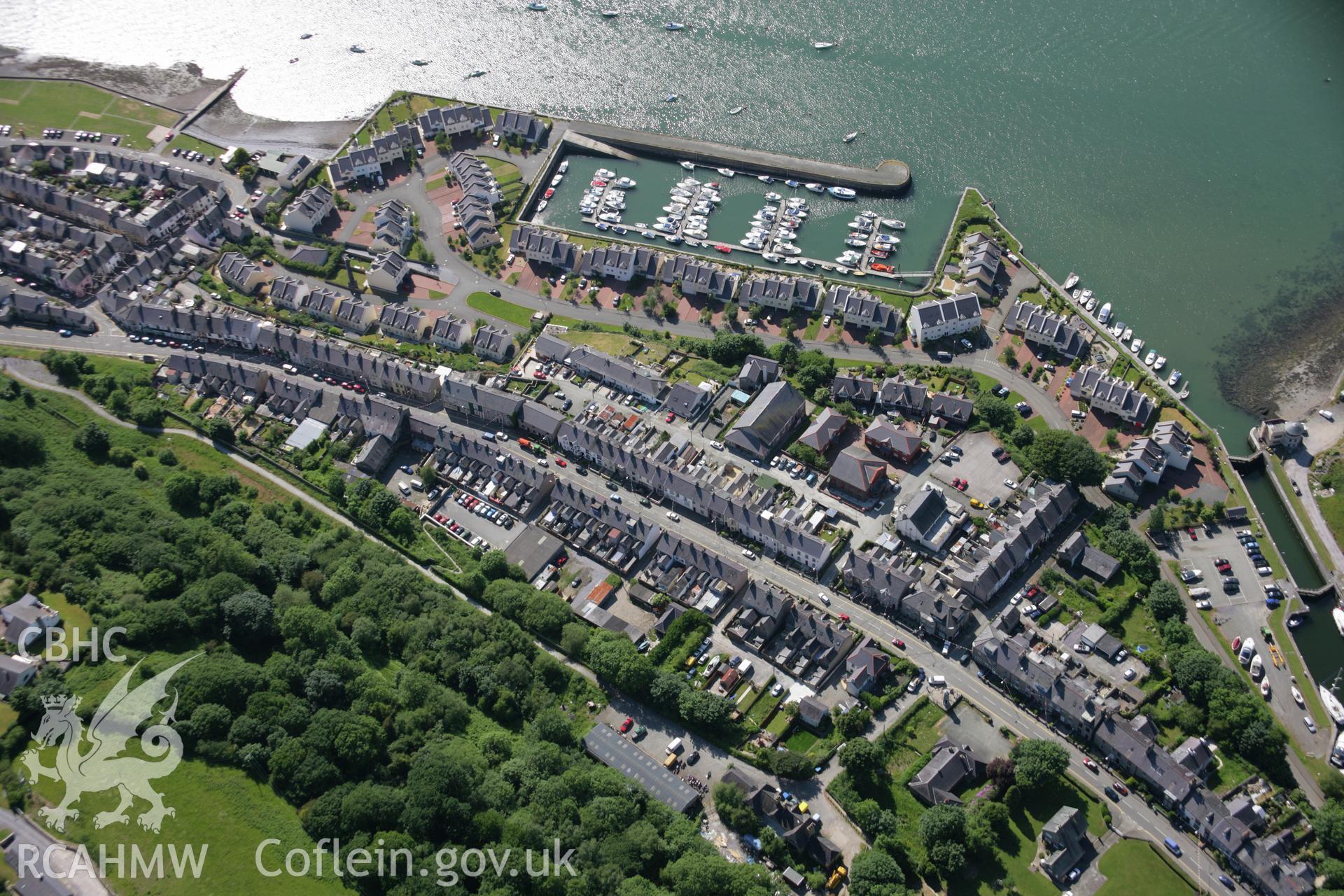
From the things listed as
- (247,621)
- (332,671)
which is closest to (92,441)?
(247,621)

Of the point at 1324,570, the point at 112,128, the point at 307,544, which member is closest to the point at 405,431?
the point at 307,544

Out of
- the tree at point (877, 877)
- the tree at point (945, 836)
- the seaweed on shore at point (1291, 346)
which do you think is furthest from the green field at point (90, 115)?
the seaweed on shore at point (1291, 346)

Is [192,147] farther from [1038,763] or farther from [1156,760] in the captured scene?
[1156,760]

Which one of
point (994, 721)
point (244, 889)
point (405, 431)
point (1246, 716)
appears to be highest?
point (1246, 716)

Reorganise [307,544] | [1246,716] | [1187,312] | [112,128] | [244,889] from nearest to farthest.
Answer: [244,889] → [1246,716] → [307,544] → [1187,312] → [112,128]

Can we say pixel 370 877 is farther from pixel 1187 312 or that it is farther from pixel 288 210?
pixel 1187 312

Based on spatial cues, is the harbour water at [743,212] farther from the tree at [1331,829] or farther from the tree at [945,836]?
the tree at [1331,829]
